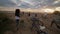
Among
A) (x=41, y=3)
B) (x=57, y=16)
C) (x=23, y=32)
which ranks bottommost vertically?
(x=23, y=32)

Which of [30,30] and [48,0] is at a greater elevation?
[48,0]

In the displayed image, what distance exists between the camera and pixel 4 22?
5.80 metres

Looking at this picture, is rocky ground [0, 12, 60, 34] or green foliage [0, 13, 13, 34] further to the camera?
green foliage [0, 13, 13, 34]

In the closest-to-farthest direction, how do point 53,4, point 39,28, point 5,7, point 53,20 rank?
1. point 39,28
2. point 53,20
3. point 5,7
4. point 53,4

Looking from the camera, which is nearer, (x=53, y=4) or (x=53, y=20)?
(x=53, y=20)

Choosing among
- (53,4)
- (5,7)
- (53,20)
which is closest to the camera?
(53,20)

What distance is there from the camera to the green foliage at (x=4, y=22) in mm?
5477

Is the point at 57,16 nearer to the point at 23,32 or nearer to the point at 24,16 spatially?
the point at 24,16

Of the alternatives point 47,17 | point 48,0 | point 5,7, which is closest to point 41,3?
point 48,0

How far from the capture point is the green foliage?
5.48 m

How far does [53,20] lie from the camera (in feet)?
20.1

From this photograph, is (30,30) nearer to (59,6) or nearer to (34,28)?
(34,28)

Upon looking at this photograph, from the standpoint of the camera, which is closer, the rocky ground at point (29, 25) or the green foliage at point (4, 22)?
the rocky ground at point (29, 25)

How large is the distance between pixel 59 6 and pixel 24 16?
5.52 ft
